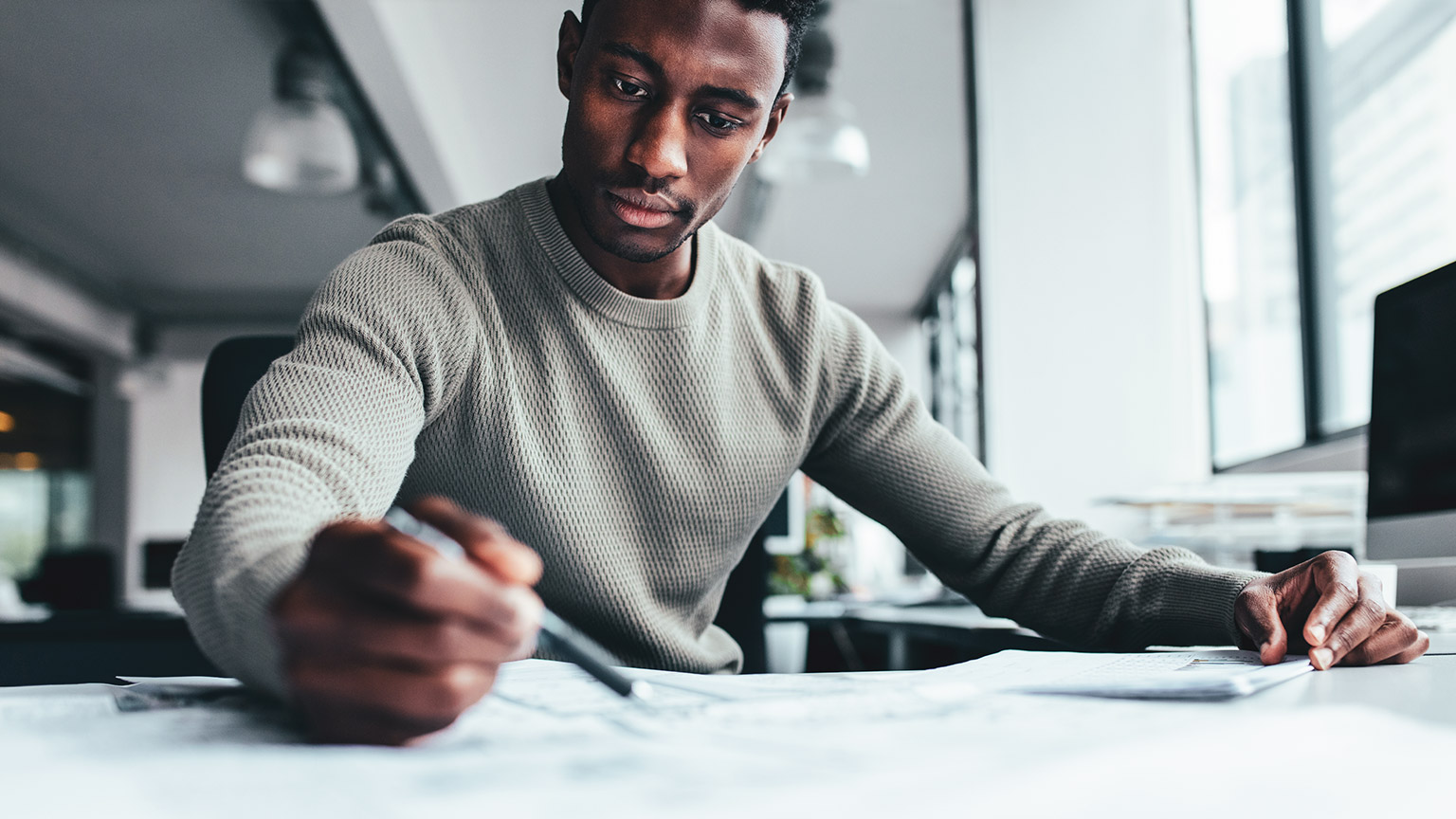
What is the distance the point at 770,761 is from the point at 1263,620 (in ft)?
2.01

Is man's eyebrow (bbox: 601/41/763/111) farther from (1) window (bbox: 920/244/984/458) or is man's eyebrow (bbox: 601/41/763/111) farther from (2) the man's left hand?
(1) window (bbox: 920/244/984/458)

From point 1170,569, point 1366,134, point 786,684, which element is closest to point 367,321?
point 786,684

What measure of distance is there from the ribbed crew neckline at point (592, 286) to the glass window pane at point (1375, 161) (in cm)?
169

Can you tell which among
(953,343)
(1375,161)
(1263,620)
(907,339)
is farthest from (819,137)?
(907,339)

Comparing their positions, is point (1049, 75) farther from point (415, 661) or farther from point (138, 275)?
point (138, 275)

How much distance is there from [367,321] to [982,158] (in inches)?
84.9

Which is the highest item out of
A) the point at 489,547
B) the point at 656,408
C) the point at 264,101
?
the point at 264,101

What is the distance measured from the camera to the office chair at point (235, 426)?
121 cm

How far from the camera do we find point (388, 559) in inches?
15.8

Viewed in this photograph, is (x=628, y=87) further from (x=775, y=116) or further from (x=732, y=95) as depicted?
(x=775, y=116)

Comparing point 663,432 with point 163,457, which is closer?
point 663,432

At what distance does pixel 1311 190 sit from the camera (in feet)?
8.77

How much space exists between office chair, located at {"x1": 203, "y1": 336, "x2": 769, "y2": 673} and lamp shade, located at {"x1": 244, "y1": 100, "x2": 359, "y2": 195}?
80.2 inches

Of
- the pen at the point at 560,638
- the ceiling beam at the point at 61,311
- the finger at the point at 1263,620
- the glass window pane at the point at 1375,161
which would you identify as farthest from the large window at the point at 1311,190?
the ceiling beam at the point at 61,311
